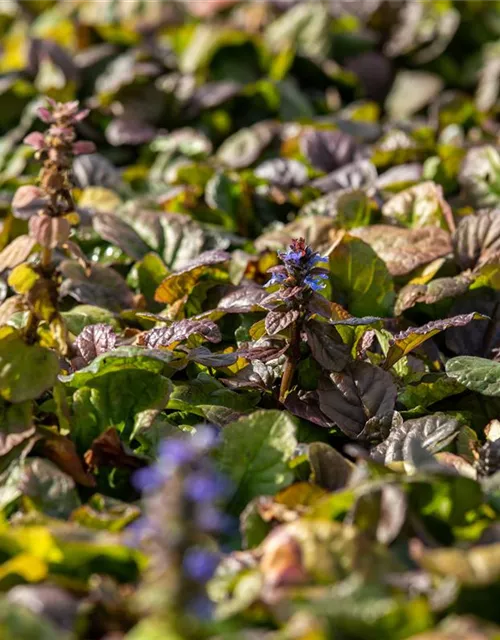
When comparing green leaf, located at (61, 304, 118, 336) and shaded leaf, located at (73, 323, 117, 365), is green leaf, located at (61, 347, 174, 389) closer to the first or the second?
shaded leaf, located at (73, 323, 117, 365)

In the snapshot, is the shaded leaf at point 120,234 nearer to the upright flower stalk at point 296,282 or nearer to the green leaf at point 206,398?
the green leaf at point 206,398

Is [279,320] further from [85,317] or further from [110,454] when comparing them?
[85,317]

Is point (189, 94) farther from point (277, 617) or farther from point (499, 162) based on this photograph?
point (277, 617)

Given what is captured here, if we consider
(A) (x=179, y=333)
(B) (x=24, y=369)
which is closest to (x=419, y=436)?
(A) (x=179, y=333)

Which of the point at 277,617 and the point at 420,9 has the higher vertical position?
the point at 277,617

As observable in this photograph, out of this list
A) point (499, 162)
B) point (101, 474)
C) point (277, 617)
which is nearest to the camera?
point (277, 617)

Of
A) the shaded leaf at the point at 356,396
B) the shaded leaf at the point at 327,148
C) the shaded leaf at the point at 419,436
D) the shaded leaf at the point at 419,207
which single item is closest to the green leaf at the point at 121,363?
the shaded leaf at the point at 356,396

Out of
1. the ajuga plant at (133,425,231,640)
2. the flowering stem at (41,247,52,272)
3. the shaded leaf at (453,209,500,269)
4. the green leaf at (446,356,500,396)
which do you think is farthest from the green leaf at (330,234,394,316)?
the ajuga plant at (133,425,231,640)

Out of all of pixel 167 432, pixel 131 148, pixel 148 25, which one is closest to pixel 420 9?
pixel 148 25
